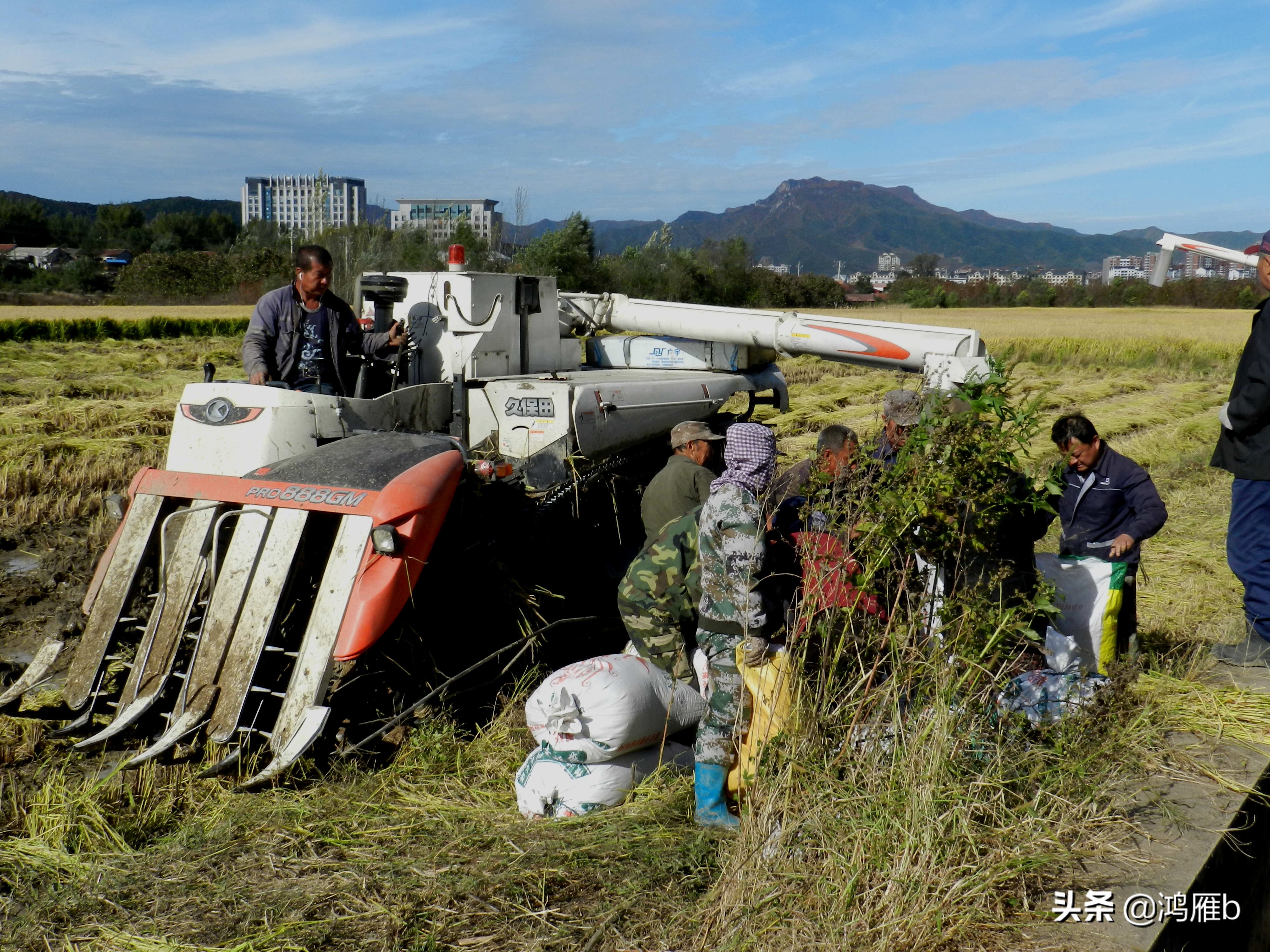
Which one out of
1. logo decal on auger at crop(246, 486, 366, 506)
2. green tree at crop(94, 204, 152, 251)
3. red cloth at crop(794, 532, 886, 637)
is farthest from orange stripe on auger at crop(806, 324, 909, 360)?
green tree at crop(94, 204, 152, 251)

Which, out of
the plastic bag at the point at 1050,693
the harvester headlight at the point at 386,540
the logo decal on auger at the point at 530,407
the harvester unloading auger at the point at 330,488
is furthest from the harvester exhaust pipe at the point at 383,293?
the plastic bag at the point at 1050,693

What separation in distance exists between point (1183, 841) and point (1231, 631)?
2.14 metres

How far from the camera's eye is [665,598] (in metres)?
4.04

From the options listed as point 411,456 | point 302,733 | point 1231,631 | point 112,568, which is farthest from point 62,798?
Answer: point 1231,631

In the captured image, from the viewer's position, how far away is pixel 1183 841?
9.95 feet

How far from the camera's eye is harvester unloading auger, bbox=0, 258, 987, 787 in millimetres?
4117

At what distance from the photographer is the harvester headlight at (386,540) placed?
13.7ft

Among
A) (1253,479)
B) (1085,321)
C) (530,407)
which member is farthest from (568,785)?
(1085,321)

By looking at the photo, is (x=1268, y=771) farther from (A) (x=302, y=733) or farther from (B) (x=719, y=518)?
(A) (x=302, y=733)

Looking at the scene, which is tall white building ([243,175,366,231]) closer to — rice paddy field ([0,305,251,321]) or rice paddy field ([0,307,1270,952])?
rice paddy field ([0,305,251,321])

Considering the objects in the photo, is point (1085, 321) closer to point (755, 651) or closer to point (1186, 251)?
point (1186, 251)

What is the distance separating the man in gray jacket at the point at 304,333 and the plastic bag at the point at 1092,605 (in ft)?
12.2

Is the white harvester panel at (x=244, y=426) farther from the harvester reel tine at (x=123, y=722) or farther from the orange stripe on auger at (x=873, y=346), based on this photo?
the orange stripe on auger at (x=873, y=346)

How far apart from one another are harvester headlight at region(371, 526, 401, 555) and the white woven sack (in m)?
0.82
